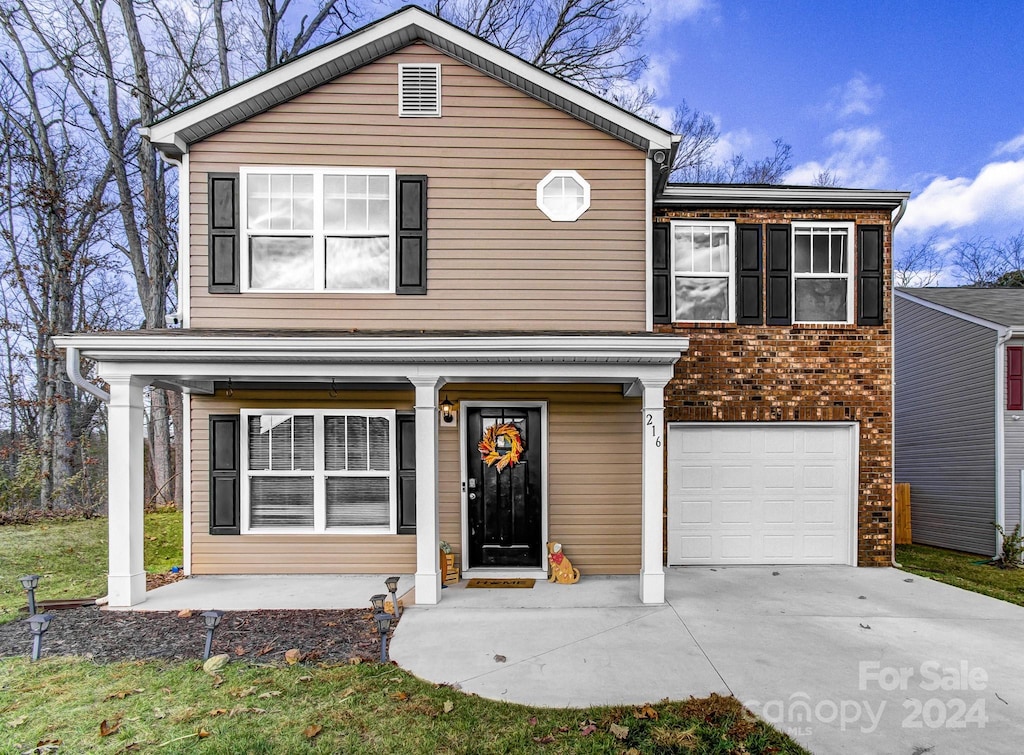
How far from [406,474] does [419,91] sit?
4489 mm

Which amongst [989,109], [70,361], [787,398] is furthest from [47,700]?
[989,109]

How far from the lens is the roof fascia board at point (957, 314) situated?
8.25 meters

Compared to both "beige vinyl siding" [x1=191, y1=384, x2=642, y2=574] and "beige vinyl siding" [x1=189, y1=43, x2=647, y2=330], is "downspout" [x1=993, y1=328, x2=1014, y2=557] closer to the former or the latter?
"beige vinyl siding" [x1=191, y1=384, x2=642, y2=574]

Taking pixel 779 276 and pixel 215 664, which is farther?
pixel 779 276

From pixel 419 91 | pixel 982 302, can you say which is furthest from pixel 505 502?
pixel 982 302

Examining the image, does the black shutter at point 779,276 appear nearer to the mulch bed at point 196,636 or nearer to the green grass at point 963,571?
the green grass at point 963,571

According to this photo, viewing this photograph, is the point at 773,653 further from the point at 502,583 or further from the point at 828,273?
the point at 828,273

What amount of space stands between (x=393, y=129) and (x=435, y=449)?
3766 mm

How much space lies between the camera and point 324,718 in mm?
3168

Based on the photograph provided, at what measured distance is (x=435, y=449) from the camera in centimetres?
530

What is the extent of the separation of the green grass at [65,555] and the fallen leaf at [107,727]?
277cm

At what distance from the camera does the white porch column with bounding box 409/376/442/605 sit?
518cm

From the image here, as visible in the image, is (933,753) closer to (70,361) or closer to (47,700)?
(47,700)

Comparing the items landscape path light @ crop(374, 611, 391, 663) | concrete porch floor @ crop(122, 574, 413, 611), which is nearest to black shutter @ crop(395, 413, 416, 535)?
concrete porch floor @ crop(122, 574, 413, 611)
